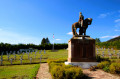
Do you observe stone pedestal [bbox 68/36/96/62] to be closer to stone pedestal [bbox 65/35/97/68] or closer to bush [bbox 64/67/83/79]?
stone pedestal [bbox 65/35/97/68]

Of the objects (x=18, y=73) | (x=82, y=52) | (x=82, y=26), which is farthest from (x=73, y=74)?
(x=82, y=26)

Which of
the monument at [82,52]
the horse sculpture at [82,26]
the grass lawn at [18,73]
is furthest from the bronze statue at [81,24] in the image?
the grass lawn at [18,73]

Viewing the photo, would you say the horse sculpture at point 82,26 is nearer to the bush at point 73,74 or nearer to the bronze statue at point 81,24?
the bronze statue at point 81,24

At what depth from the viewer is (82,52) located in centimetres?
834

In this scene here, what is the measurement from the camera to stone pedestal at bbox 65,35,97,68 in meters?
8.24

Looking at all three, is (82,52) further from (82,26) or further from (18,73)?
(18,73)

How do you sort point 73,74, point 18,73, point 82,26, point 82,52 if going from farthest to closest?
point 82,26 < point 82,52 < point 18,73 < point 73,74

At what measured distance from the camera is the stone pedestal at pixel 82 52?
8242mm

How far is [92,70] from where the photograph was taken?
716cm

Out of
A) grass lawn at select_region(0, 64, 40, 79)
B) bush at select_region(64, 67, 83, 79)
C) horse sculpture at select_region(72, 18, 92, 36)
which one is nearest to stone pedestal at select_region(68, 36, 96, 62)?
horse sculpture at select_region(72, 18, 92, 36)

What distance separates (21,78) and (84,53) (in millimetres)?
5292

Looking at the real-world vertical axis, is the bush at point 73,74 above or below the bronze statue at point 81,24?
below

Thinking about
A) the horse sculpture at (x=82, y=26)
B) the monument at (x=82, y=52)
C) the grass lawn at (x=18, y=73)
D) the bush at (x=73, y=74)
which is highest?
the horse sculpture at (x=82, y=26)

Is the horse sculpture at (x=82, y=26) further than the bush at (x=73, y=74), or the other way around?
the horse sculpture at (x=82, y=26)
